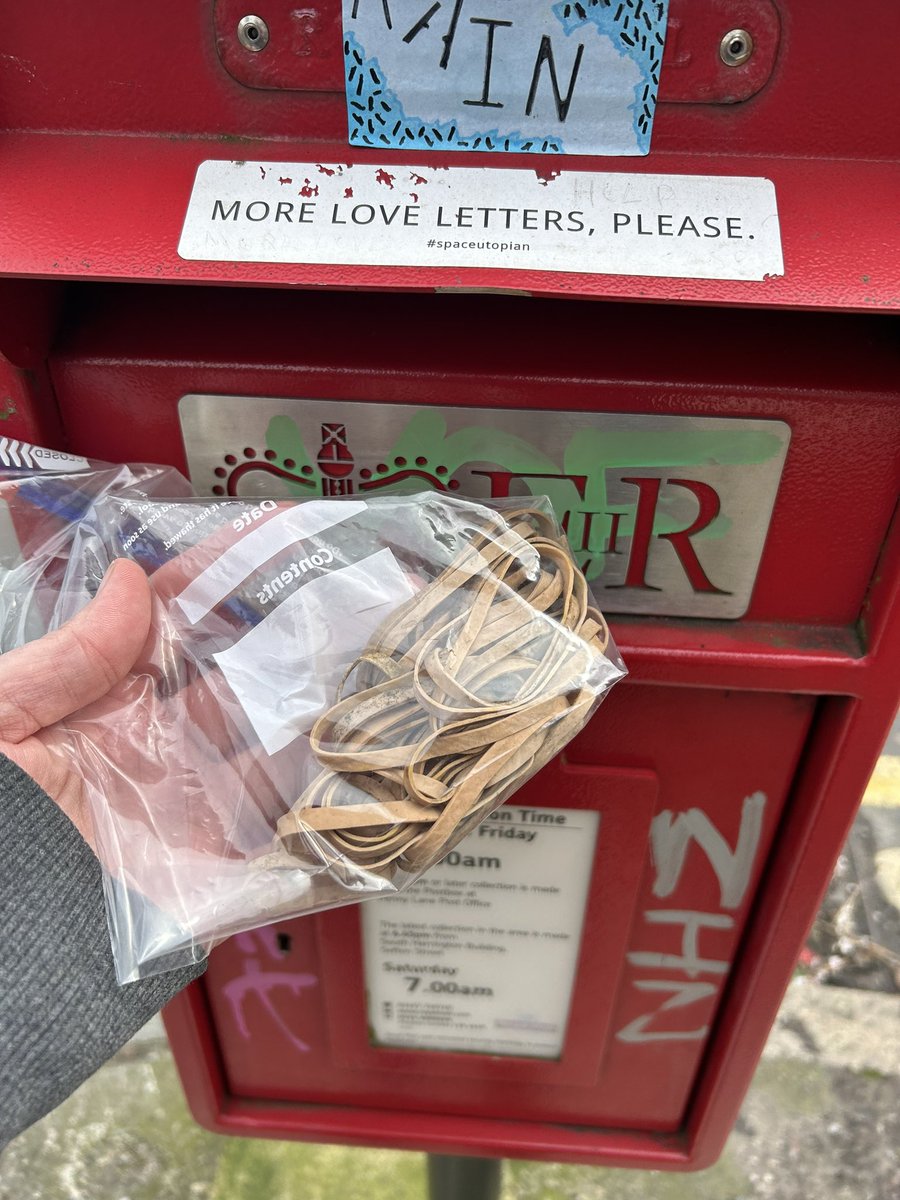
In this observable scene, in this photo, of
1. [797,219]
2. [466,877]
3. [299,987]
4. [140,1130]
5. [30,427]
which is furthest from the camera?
[140,1130]

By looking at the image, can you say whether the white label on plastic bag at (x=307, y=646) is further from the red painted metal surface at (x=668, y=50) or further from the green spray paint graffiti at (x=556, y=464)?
the red painted metal surface at (x=668, y=50)

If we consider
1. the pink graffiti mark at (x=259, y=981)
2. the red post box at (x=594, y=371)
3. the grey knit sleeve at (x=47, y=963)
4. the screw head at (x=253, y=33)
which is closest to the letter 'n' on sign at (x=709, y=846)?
the red post box at (x=594, y=371)

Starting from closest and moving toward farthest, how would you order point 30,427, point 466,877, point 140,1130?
point 30,427
point 466,877
point 140,1130

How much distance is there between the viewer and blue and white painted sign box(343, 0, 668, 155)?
0.76 metres

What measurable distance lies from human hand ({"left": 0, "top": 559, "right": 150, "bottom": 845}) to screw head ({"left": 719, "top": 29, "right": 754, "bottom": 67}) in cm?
68

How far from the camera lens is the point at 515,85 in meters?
0.78

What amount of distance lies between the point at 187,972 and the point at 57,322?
0.65m

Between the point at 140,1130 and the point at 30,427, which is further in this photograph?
the point at 140,1130

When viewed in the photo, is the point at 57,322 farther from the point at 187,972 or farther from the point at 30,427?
the point at 187,972

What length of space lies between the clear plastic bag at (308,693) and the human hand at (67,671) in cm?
3

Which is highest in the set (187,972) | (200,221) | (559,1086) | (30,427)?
(200,221)

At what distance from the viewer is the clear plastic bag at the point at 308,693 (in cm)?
86

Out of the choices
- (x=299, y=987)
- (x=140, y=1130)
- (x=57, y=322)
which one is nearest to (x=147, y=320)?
(x=57, y=322)

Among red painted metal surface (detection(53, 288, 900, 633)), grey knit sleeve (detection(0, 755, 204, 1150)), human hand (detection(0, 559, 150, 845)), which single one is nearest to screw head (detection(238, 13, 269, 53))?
red painted metal surface (detection(53, 288, 900, 633))
